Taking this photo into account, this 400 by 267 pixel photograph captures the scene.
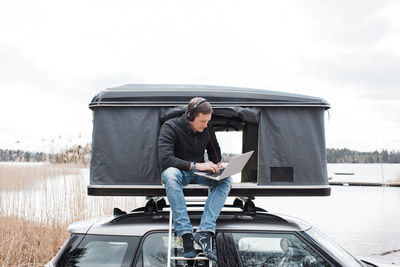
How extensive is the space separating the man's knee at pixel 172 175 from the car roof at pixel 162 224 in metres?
0.34

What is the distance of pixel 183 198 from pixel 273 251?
2.94 ft

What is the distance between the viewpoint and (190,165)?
151 inches

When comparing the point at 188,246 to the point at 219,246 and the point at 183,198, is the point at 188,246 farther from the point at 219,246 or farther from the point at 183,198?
the point at 183,198

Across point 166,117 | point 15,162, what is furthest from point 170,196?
point 15,162

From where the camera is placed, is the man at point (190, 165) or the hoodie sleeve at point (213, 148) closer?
the man at point (190, 165)

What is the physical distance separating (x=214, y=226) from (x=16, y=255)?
17.8ft

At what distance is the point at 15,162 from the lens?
941 centimetres

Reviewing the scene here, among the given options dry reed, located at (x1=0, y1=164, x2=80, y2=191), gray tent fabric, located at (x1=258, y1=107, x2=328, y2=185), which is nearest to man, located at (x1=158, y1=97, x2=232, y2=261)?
gray tent fabric, located at (x1=258, y1=107, x2=328, y2=185)

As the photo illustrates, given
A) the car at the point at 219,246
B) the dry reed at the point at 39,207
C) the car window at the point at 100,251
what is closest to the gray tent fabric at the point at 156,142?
the car at the point at 219,246

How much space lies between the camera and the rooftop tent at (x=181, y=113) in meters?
4.24

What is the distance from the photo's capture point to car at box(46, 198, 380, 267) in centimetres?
324

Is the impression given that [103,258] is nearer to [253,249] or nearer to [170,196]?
[170,196]

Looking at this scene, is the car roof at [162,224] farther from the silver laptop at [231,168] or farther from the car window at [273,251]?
the silver laptop at [231,168]

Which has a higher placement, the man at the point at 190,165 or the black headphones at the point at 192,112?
the black headphones at the point at 192,112
